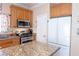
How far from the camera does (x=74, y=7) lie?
4.86 ft

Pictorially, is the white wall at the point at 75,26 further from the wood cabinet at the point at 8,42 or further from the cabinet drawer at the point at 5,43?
the cabinet drawer at the point at 5,43

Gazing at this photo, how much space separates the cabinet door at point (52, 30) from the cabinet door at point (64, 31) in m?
0.10

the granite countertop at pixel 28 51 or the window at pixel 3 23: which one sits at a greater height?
the window at pixel 3 23

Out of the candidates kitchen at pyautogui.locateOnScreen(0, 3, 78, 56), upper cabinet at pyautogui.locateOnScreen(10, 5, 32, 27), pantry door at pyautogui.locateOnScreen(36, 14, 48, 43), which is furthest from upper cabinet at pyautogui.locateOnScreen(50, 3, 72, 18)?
upper cabinet at pyautogui.locateOnScreen(10, 5, 32, 27)

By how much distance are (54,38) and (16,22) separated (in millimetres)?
801

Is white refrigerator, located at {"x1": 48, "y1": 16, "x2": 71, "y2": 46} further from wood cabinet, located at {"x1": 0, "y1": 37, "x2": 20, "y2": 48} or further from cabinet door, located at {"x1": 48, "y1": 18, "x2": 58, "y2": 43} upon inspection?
wood cabinet, located at {"x1": 0, "y1": 37, "x2": 20, "y2": 48}

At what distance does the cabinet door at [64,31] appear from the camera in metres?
1.65

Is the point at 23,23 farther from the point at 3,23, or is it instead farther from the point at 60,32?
the point at 60,32

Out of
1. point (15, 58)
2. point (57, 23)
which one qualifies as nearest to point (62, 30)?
point (57, 23)

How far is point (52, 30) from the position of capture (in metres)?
1.83

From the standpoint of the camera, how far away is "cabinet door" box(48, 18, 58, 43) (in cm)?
181

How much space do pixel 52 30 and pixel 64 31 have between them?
0.81ft

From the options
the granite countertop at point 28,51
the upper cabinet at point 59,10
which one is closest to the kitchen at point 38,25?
the upper cabinet at point 59,10

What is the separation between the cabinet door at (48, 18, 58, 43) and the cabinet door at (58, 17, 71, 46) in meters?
0.10
